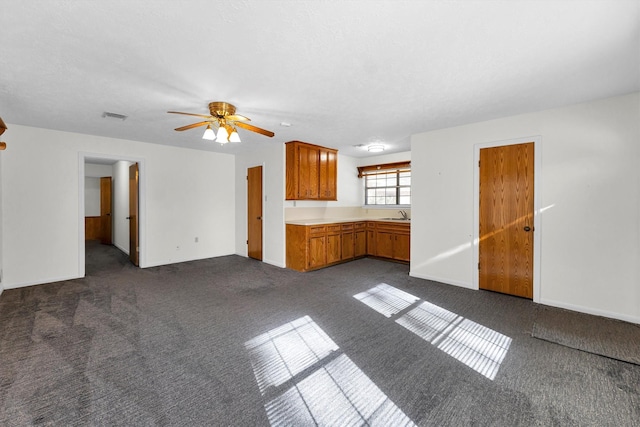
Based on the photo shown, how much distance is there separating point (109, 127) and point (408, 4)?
4498mm

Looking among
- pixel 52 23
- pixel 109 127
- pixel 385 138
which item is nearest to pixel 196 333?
pixel 52 23

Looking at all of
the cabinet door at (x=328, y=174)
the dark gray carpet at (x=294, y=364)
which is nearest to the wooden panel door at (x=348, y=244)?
the cabinet door at (x=328, y=174)

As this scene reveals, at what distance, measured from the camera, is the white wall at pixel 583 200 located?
2.91 m

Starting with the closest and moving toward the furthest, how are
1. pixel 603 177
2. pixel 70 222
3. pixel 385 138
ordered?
pixel 603 177 → pixel 70 222 → pixel 385 138

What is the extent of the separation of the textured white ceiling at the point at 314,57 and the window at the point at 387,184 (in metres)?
2.73

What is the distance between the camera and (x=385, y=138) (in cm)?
483

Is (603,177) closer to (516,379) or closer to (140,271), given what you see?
(516,379)

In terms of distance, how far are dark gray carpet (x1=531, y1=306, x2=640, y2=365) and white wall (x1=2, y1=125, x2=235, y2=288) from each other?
19.7ft

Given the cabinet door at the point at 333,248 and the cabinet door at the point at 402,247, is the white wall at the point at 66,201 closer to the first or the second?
the cabinet door at the point at 333,248

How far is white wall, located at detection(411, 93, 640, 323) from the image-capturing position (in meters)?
2.91

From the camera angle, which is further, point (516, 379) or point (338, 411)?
point (516, 379)

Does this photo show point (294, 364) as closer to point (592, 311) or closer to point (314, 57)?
point (314, 57)

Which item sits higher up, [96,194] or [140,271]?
[96,194]

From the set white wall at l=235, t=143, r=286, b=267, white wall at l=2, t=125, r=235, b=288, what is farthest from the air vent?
white wall at l=235, t=143, r=286, b=267
